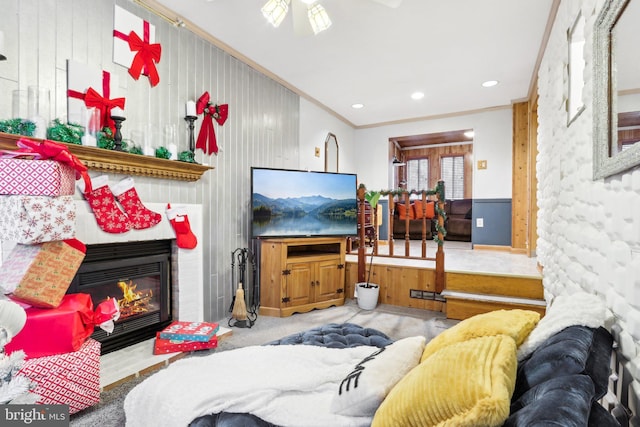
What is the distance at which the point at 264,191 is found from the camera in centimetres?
320

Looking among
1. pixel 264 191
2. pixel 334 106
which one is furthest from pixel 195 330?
pixel 334 106

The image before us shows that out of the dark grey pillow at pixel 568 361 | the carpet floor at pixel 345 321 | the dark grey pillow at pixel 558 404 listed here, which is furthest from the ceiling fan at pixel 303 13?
the carpet floor at pixel 345 321

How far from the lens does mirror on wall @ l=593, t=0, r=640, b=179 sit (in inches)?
39.8

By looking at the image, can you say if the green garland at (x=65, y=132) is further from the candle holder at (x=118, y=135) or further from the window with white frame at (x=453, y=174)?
the window with white frame at (x=453, y=174)

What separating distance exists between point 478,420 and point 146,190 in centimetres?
240

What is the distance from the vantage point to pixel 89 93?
6.48 ft

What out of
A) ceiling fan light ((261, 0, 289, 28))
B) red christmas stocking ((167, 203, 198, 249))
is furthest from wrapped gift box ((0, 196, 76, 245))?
ceiling fan light ((261, 0, 289, 28))

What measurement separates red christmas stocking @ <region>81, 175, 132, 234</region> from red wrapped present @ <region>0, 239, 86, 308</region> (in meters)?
0.35

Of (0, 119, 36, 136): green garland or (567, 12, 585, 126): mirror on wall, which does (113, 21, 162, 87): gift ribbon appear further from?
(567, 12, 585, 126): mirror on wall

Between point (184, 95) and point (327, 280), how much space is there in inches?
88.7

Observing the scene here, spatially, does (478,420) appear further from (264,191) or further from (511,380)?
(264,191)

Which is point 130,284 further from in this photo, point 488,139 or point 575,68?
point 488,139

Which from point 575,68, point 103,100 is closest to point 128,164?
point 103,100

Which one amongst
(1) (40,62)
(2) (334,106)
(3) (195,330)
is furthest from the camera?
(2) (334,106)
